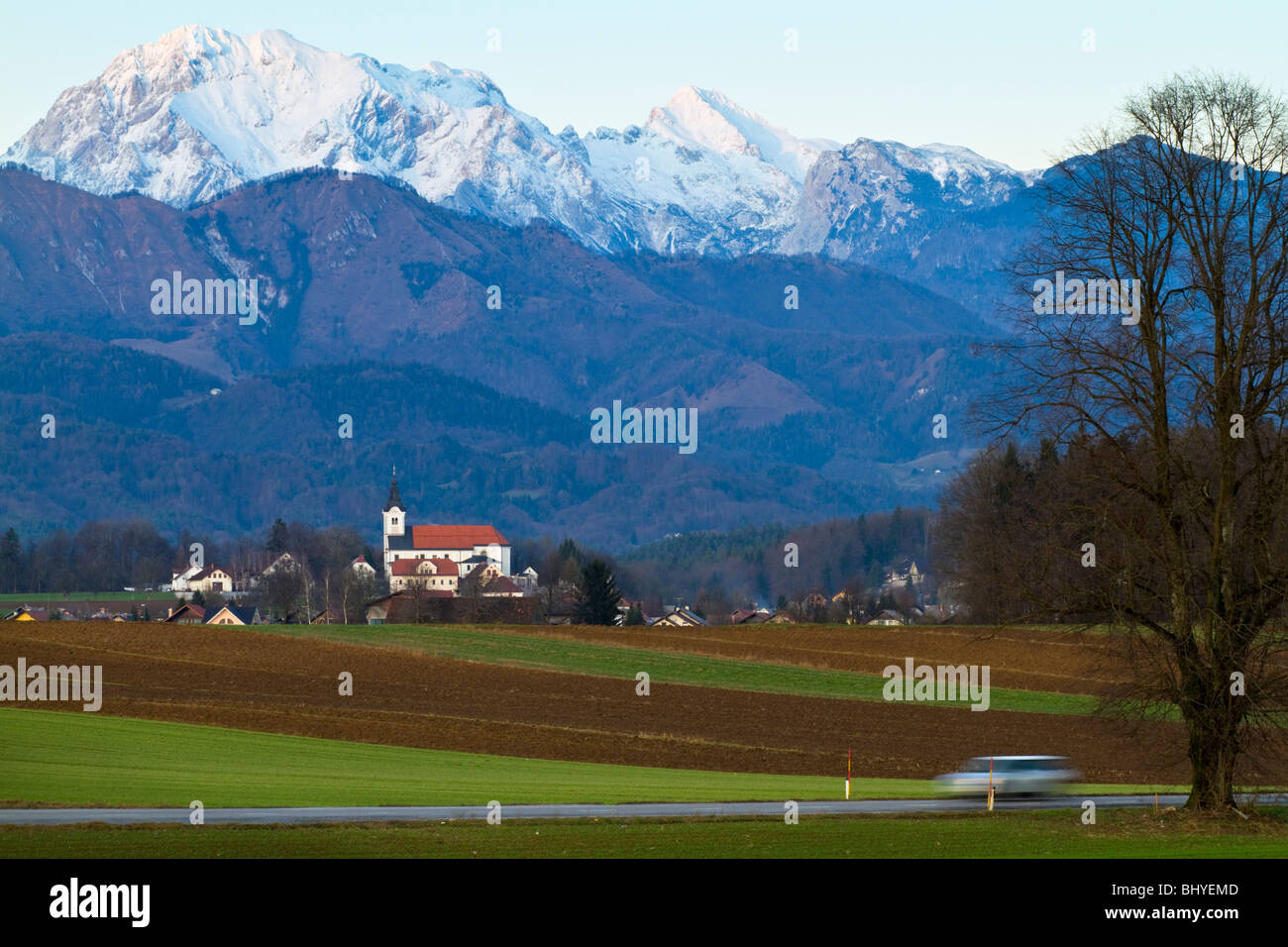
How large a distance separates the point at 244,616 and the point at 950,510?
7562 cm

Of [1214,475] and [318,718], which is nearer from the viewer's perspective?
[1214,475]

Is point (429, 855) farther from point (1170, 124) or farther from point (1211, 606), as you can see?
point (1170, 124)

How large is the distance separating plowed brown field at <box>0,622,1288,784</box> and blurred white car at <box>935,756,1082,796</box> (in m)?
3.01

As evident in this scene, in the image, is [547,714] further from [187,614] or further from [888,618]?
[187,614]

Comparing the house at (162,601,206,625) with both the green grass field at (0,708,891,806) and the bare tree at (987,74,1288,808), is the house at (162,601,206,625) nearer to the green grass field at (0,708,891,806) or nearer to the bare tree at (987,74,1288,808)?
the green grass field at (0,708,891,806)

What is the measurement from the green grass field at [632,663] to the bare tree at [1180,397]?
33.4 meters

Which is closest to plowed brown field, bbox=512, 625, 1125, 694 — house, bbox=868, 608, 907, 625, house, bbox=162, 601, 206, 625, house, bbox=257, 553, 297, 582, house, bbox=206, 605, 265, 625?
house, bbox=868, 608, 907, 625

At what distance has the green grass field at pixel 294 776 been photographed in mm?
36031

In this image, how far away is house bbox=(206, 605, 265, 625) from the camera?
15488 cm

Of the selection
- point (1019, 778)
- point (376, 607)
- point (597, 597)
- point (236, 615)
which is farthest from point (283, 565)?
point (1019, 778)

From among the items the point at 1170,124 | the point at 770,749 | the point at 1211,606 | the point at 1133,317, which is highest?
the point at 1170,124

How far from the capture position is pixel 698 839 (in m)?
28.2

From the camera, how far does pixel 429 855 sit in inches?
1014
